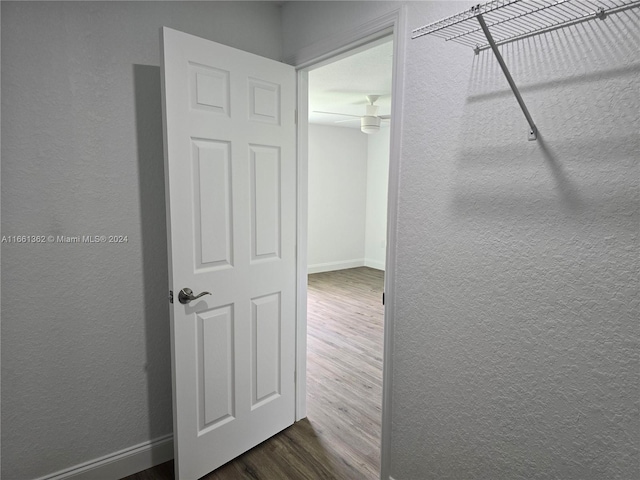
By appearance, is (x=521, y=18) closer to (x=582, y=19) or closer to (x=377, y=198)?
(x=582, y=19)

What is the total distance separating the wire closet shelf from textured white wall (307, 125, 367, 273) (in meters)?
5.28

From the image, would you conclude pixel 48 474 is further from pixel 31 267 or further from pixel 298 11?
pixel 298 11

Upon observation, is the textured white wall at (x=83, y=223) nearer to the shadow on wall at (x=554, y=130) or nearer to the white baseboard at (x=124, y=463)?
the white baseboard at (x=124, y=463)

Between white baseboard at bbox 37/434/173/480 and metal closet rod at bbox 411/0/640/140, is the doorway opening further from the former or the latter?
white baseboard at bbox 37/434/173/480

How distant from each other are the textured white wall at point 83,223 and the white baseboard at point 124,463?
4 cm

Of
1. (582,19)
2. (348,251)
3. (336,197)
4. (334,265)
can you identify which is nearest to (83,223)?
(582,19)

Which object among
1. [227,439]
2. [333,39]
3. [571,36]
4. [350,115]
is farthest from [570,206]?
[350,115]

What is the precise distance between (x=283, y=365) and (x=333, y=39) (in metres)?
1.71

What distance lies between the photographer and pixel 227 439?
6.59 ft

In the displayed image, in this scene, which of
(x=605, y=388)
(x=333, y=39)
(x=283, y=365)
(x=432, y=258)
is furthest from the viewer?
(x=283, y=365)

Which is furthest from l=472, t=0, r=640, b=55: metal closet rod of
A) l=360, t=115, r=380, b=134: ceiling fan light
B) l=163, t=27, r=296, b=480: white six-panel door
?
l=360, t=115, r=380, b=134: ceiling fan light

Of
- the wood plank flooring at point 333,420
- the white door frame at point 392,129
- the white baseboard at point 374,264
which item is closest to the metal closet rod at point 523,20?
the white door frame at point 392,129

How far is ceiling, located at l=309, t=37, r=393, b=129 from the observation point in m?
3.13

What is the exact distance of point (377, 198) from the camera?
7059mm
